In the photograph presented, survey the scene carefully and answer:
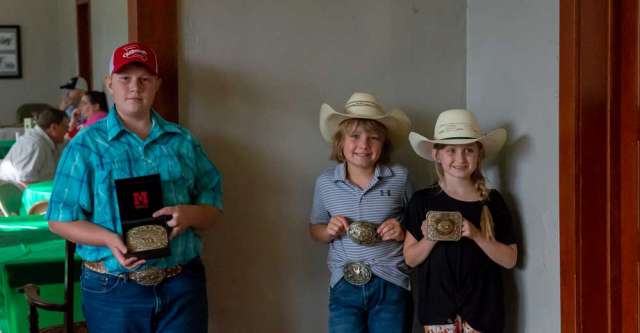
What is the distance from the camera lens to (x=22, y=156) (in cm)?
534

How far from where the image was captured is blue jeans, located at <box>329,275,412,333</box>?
8.26 ft

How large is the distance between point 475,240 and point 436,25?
0.98 metres

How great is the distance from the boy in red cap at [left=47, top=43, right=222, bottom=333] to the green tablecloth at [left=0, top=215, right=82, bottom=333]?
0.75 m

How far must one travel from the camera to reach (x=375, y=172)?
259cm

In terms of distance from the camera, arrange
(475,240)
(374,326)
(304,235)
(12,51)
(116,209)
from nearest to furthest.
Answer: (116,209)
(475,240)
(374,326)
(304,235)
(12,51)

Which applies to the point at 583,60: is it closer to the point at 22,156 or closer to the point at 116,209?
the point at 116,209

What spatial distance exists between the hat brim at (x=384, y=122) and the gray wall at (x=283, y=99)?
5.8 inches

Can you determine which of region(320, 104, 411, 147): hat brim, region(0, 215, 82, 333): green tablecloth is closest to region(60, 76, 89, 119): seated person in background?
region(0, 215, 82, 333): green tablecloth

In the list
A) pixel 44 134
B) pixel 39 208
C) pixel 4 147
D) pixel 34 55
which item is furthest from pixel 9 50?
pixel 39 208

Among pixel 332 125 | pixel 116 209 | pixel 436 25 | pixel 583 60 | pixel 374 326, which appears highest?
pixel 436 25

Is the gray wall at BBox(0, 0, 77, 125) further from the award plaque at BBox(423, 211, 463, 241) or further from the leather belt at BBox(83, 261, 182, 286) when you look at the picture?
the award plaque at BBox(423, 211, 463, 241)

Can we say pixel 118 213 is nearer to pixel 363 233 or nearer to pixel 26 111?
pixel 363 233

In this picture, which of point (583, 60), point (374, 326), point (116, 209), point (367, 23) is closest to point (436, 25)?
point (367, 23)

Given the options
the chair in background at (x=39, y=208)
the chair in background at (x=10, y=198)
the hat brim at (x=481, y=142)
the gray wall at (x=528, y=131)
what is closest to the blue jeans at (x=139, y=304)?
the hat brim at (x=481, y=142)
